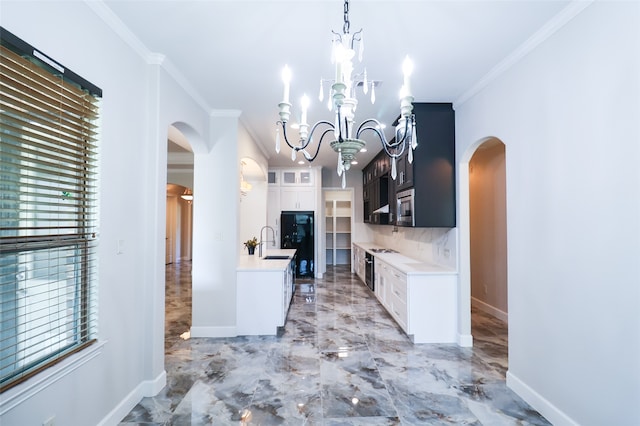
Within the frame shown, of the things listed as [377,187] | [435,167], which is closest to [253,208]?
[377,187]

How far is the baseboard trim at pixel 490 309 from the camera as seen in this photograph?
4.14 metres

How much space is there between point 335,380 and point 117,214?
2178 millimetres

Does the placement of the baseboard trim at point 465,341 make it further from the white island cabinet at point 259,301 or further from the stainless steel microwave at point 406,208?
the white island cabinet at point 259,301

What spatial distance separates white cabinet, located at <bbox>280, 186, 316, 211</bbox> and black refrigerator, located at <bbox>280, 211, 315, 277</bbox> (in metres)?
0.18

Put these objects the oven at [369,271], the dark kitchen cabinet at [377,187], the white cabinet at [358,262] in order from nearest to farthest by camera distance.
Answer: the dark kitchen cabinet at [377,187], the oven at [369,271], the white cabinet at [358,262]

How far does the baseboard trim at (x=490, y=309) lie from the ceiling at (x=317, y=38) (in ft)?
9.86

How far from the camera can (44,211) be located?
1.51 m

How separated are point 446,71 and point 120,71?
2.60 meters

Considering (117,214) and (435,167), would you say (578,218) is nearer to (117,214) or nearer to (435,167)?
(435,167)

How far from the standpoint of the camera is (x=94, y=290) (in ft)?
6.21

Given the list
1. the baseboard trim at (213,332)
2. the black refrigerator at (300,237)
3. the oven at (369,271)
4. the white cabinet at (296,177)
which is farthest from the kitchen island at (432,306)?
the white cabinet at (296,177)

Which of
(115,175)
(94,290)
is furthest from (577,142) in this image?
(94,290)

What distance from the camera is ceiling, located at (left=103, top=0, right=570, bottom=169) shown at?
1.87m

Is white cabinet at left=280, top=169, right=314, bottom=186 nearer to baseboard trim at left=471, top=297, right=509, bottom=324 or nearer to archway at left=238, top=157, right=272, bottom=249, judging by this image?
archway at left=238, top=157, right=272, bottom=249
